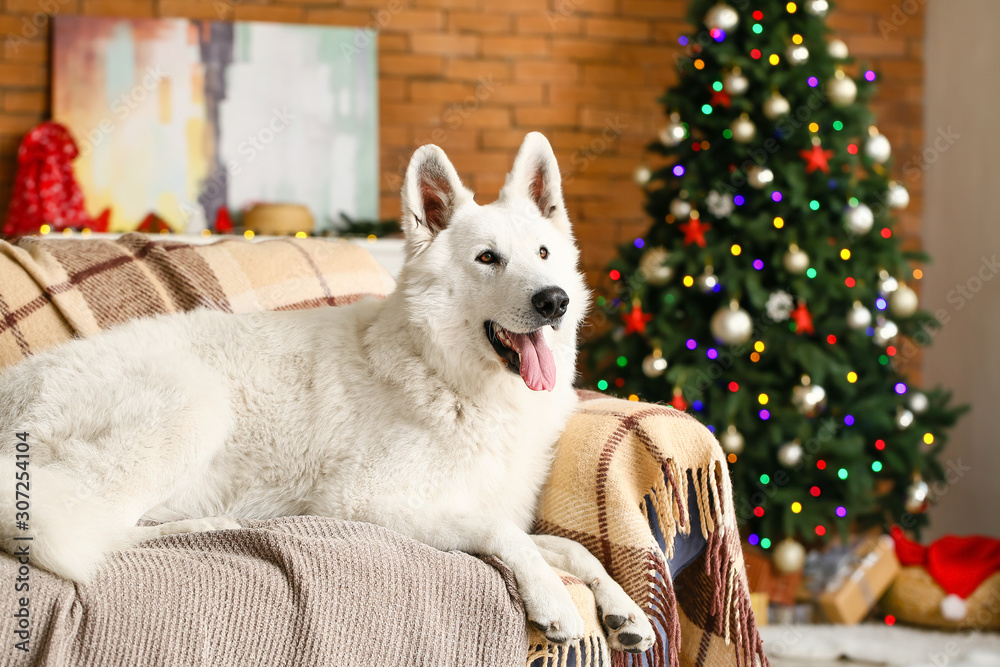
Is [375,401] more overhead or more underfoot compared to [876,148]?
more underfoot

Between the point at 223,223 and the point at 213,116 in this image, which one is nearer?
the point at 223,223

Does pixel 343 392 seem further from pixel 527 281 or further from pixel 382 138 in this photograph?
pixel 382 138

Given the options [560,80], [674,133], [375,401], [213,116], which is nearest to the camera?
[375,401]

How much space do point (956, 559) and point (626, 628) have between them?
2851 millimetres

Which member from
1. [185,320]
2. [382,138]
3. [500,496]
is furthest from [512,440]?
[382,138]

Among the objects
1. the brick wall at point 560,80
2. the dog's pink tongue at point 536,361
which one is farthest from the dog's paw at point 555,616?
the brick wall at point 560,80

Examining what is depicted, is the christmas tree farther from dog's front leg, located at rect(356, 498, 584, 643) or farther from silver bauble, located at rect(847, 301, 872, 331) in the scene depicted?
dog's front leg, located at rect(356, 498, 584, 643)

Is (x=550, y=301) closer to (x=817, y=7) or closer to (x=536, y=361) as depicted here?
(x=536, y=361)

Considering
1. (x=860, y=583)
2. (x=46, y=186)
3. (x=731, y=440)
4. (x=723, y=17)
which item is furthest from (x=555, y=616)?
(x=46, y=186)

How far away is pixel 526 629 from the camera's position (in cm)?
140

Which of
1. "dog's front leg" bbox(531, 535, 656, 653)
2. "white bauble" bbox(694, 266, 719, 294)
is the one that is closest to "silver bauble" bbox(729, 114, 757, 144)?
"white bauble" bbox(694, 266, 719, 294)

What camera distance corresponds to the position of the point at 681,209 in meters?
3.75

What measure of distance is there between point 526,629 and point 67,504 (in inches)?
33.6

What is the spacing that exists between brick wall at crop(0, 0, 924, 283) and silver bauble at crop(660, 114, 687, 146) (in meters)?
1.20
